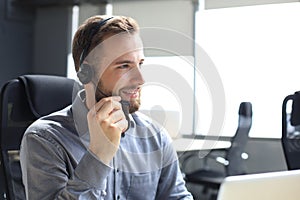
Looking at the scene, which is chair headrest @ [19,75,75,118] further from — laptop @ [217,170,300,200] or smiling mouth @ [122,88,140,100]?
laptop @ [217,170,300,200]

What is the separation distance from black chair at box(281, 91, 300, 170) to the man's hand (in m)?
1.18

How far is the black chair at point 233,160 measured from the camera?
10.9ft

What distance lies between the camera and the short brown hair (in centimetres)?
107

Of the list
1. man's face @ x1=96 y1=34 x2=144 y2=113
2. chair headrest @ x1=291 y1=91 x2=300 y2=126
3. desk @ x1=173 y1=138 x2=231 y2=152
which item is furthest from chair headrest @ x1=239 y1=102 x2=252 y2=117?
man's face @ x1=96 y1=34 x2=144 y2=113

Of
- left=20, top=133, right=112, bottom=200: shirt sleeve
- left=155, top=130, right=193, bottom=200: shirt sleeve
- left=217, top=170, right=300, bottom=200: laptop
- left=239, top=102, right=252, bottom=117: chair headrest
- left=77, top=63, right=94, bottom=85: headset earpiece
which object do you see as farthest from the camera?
left=239, top=102, right=252, bottom=117: chair headrest

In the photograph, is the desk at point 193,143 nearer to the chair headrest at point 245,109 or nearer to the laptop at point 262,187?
the laptop at point 262,187

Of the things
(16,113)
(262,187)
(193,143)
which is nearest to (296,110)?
(193,143)

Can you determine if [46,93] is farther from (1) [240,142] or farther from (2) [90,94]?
(1) [240,142]

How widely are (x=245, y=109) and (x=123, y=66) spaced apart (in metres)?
2.41

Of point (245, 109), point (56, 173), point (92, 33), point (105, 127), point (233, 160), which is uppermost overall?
point (92, 33)

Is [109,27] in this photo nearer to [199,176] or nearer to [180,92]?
[180,92]

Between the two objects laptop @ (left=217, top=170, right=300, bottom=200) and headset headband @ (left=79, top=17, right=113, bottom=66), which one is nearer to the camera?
laptop @ (left=217, top=170, right=300, bottom=200)

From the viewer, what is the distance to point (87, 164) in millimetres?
954

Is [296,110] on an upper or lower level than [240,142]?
upper
